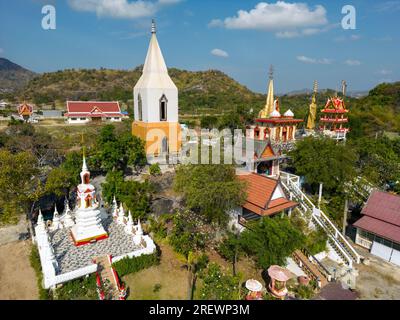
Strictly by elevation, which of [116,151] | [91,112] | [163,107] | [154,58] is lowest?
[116,151]

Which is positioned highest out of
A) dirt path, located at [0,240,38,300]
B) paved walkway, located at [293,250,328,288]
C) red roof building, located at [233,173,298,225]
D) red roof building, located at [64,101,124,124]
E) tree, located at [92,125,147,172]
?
red roof building, located at [64,101,124,124]

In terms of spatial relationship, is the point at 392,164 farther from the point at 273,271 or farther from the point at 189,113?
the point at 189,113

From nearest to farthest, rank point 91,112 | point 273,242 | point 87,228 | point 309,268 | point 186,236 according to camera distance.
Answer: point 273,242 → point 186,236 → point 309,268 → point 87,228 → point 91,112

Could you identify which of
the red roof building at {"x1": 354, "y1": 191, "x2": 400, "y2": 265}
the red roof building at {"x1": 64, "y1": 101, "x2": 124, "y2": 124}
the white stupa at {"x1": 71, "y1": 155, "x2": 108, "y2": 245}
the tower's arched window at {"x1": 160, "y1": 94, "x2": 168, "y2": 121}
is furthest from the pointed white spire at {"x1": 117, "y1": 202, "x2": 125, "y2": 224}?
the red roof building at {"x1": 64, "y1": 101, "x2": 124, "y2": 124}

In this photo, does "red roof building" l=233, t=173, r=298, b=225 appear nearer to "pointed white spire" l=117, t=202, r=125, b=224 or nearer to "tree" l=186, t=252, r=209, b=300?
"tree" l=186, t=252, r=209, b=300

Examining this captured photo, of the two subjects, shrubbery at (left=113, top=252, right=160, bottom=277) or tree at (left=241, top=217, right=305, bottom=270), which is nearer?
tree at (left=241, top=217, right=305, bottom=270)

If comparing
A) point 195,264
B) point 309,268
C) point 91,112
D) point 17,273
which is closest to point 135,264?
point 195,264

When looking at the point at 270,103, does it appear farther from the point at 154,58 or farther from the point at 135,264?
the point at 135,264
